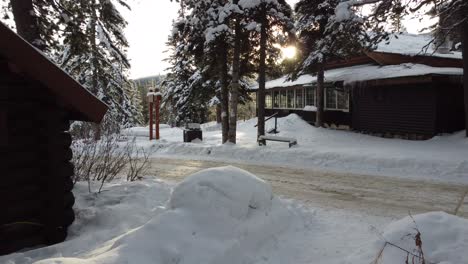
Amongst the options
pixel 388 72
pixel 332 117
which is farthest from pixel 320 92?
pixel 388 72

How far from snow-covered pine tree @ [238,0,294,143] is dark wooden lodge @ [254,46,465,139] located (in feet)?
16.4

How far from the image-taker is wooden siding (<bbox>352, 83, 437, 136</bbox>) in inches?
645

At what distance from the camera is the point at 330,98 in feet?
73.6

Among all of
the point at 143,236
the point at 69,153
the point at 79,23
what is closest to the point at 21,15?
the point at 79,23

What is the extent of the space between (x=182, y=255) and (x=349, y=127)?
60.7ft

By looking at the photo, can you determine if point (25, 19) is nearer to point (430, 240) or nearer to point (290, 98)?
point (430, 240)

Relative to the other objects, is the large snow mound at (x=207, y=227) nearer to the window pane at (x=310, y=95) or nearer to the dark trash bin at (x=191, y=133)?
the dark trash bin at (x=191, y=133)

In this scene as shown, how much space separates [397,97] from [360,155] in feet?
23.3

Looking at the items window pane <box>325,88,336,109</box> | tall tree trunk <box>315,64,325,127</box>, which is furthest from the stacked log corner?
window pane <box>325,88,336,109</box>

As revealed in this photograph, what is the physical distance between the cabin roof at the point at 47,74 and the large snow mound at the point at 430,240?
411cm

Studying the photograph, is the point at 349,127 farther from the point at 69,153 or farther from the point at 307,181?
the point at 69,153

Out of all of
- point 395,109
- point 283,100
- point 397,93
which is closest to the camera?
point 397,93

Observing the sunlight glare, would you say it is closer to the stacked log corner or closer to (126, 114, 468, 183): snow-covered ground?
(126, 114, 468, 183): snow-covered ground

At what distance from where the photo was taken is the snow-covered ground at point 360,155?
34.6 feet
